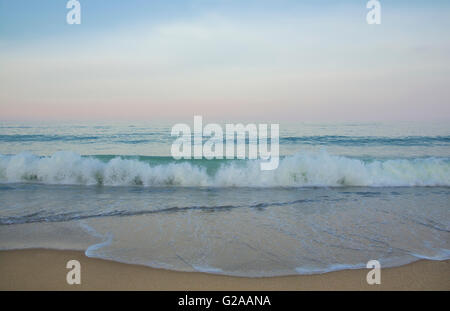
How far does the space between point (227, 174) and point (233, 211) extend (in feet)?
11.6

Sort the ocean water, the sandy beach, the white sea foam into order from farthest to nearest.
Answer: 1. the white sea foam
2. the ocean water
3. the sandy beach

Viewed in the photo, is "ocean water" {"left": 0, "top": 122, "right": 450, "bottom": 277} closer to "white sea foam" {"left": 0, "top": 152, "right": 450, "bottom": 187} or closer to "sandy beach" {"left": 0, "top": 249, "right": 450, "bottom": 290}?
"white sea foam" {"left": 0, "top": 152, "right": 450, "bottom": 187}

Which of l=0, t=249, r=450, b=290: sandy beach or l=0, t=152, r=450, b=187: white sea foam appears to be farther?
l=0, t=152, r=450, b=187: white sea foam

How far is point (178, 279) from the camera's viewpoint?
3.29m

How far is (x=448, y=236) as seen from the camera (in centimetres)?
470

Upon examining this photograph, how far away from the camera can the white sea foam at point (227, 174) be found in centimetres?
952

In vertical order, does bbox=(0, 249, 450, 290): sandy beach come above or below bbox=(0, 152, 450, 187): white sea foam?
below

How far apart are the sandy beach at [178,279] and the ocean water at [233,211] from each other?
17cm

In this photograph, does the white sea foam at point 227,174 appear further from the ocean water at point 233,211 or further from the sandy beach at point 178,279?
the sandy beach at point 178,279

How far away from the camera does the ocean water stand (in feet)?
13.0

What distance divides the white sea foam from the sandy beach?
587 centimetres

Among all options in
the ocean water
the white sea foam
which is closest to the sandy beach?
the ocean water
